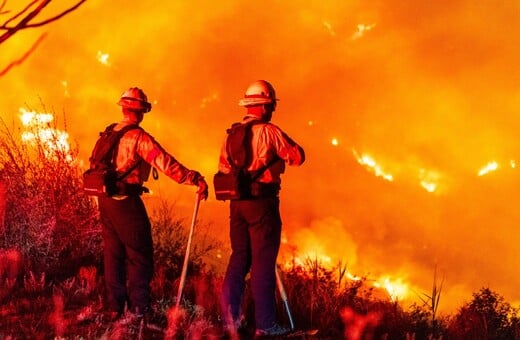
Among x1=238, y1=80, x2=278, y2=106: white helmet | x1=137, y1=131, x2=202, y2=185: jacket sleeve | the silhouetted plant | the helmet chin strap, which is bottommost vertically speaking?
the silhouetted plant

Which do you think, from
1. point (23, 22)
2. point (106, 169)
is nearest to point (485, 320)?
point (106, 169)

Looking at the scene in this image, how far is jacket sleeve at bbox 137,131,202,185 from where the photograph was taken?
6578 mm

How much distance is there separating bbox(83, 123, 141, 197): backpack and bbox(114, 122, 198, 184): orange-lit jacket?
5 cm

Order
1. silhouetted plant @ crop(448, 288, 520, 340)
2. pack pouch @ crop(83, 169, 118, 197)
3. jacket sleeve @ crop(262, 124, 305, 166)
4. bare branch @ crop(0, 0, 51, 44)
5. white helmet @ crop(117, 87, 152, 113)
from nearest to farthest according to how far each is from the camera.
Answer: bare branch @ crop(0, 0, 51, 44) → jacket sleeve @ crop(262, 124, 305, 166) → pack pouch @ crop(83, 169, 118, 197) → white helmet @ crop(117, 87, 152, 113) → silhouetted plant @ crop(448, 288, 520, 340)

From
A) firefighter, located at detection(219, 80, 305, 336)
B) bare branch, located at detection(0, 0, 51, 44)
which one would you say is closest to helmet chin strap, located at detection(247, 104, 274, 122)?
firefighter, located at detection(219, 80, 305, 336)

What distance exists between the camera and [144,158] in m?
6.62

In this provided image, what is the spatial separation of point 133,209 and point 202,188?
0.71 m

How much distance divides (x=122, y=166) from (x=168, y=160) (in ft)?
1.54

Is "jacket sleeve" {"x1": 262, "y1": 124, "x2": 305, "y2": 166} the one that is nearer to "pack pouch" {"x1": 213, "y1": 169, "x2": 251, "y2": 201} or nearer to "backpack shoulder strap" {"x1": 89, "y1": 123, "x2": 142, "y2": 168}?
"pack pouch" {"x1": 213, "y1": 169, "x2": 251, "y2": 201}

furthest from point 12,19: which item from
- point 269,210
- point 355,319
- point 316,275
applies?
point 316,275

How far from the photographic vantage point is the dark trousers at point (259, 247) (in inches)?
249

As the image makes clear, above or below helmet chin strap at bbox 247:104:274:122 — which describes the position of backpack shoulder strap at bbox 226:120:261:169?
below

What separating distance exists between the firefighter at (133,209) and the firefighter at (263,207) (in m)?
0.59

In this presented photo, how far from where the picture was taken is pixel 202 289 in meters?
8.12
